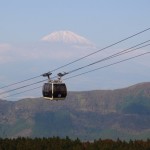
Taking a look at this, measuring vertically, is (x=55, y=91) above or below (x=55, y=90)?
below

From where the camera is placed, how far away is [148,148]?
1260 inches

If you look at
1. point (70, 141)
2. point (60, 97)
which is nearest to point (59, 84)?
point (60, 97)

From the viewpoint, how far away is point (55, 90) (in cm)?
6041

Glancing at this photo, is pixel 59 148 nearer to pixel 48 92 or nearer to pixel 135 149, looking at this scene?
pixel 135 149

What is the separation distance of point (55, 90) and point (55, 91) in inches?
5.2

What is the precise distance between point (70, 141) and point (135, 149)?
1082 cm

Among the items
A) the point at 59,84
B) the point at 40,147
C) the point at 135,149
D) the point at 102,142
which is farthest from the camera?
the point at 59,84

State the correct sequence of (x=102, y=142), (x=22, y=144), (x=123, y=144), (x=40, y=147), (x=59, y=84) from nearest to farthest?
(x=123, y=144) < (x=102, y=142) < (x=40, y=147) < (x=22, y=144) < (x=59, y=84)

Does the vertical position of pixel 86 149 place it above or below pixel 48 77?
below

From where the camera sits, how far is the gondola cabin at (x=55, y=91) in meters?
60.4

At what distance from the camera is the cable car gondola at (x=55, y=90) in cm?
6047

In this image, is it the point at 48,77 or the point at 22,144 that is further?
the point at 48,77

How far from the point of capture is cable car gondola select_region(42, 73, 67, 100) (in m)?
60.5

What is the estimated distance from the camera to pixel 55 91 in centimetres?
6038
